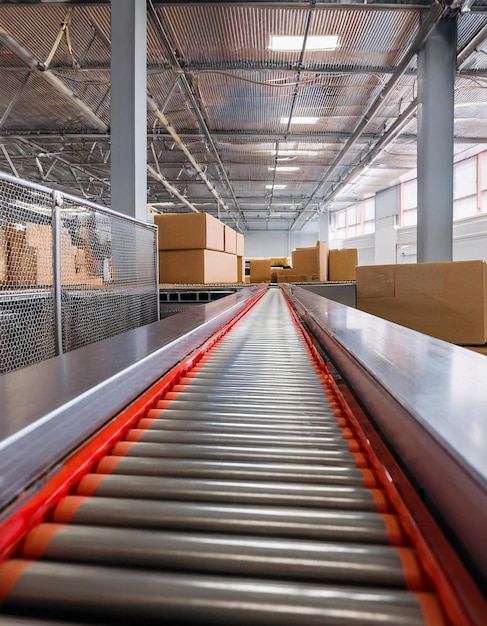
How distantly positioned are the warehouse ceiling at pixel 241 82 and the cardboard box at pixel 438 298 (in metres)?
3.04

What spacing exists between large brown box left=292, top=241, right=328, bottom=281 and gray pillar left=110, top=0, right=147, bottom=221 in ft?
12.1

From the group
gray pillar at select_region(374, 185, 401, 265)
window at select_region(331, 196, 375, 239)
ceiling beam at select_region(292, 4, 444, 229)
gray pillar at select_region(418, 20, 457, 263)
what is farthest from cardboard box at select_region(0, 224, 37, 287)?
window at select_region(331, 196, 375, 239)

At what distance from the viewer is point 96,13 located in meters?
4.34

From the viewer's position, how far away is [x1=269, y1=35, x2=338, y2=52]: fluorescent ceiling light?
4.73m

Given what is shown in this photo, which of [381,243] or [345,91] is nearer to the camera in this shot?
[345,91]

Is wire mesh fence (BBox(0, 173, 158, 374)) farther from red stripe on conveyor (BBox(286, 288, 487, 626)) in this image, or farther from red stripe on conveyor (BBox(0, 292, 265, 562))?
red stripe on conveyor (BBox(286, 288, 487, 626))

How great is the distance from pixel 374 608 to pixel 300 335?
5.68ft

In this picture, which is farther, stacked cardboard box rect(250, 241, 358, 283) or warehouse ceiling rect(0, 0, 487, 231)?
stacked cardboard box rect(250, 241, 358, 283)

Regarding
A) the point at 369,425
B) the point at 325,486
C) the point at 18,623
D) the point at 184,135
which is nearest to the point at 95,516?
the point at 18,623

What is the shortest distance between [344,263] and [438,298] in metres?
3.92

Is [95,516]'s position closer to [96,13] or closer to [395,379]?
[395,379]

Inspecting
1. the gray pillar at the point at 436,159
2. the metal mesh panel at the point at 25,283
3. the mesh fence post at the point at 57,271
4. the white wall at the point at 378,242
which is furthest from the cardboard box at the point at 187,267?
the white wall at the point at 378,242

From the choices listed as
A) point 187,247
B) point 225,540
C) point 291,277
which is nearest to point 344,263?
point 291,277

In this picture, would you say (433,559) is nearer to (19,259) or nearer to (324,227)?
(19,259)
